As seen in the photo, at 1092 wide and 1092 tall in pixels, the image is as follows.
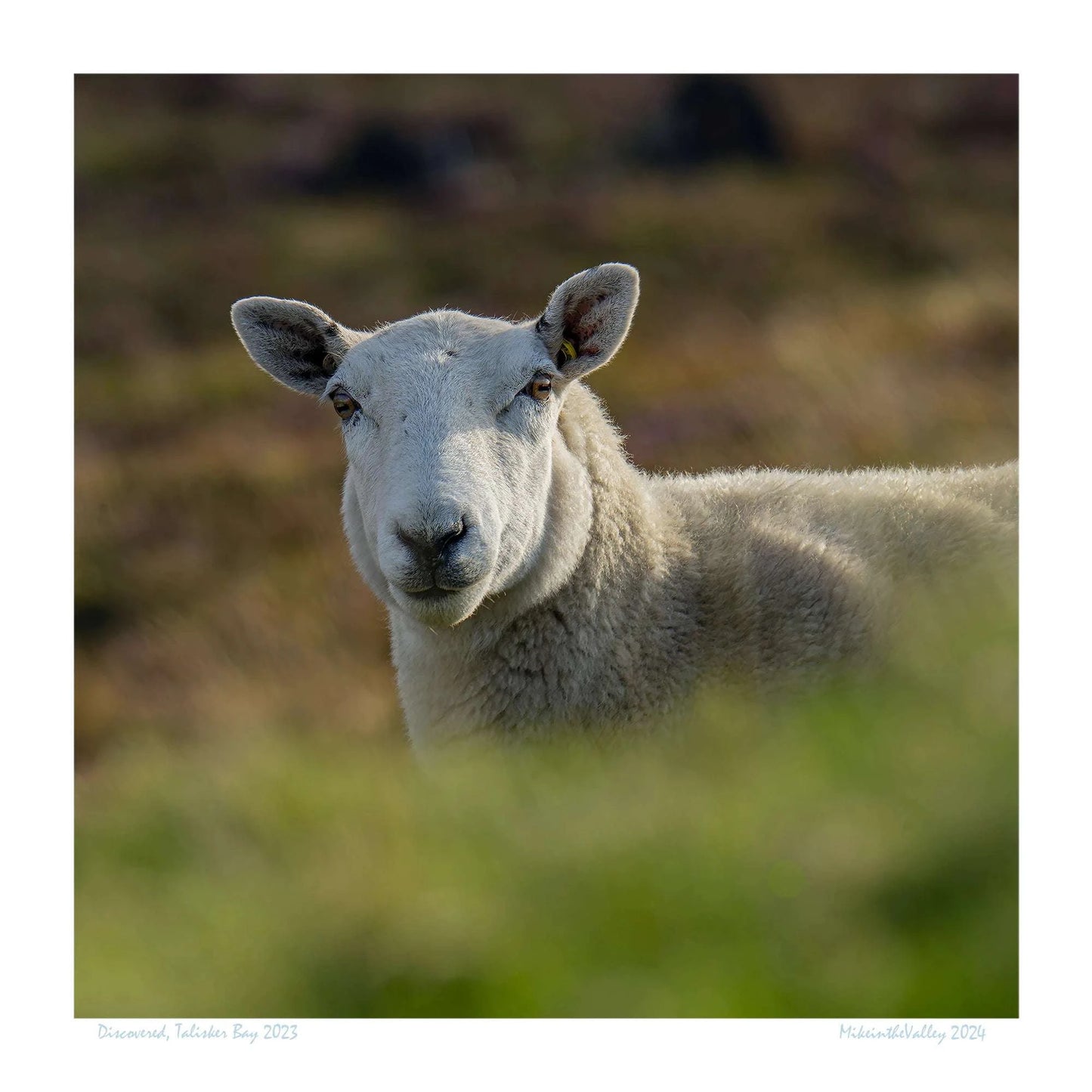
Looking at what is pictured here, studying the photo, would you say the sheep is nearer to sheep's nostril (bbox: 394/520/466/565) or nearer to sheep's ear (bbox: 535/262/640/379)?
sheep's ear (bbox: 535/262/640/379)

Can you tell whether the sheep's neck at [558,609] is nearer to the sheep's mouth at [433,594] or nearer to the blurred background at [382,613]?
the sheep's mouth at [433,594]

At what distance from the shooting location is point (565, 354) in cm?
652

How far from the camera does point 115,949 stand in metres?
3.19

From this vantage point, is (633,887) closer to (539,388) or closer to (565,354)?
(539,388)

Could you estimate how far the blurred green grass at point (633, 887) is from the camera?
2.76 meters

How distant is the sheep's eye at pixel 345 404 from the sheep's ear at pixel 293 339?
455mm

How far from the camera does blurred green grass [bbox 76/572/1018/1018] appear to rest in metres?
2.76

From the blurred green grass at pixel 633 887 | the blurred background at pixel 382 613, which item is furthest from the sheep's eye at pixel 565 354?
the blurred green grass at pixel 633 887
